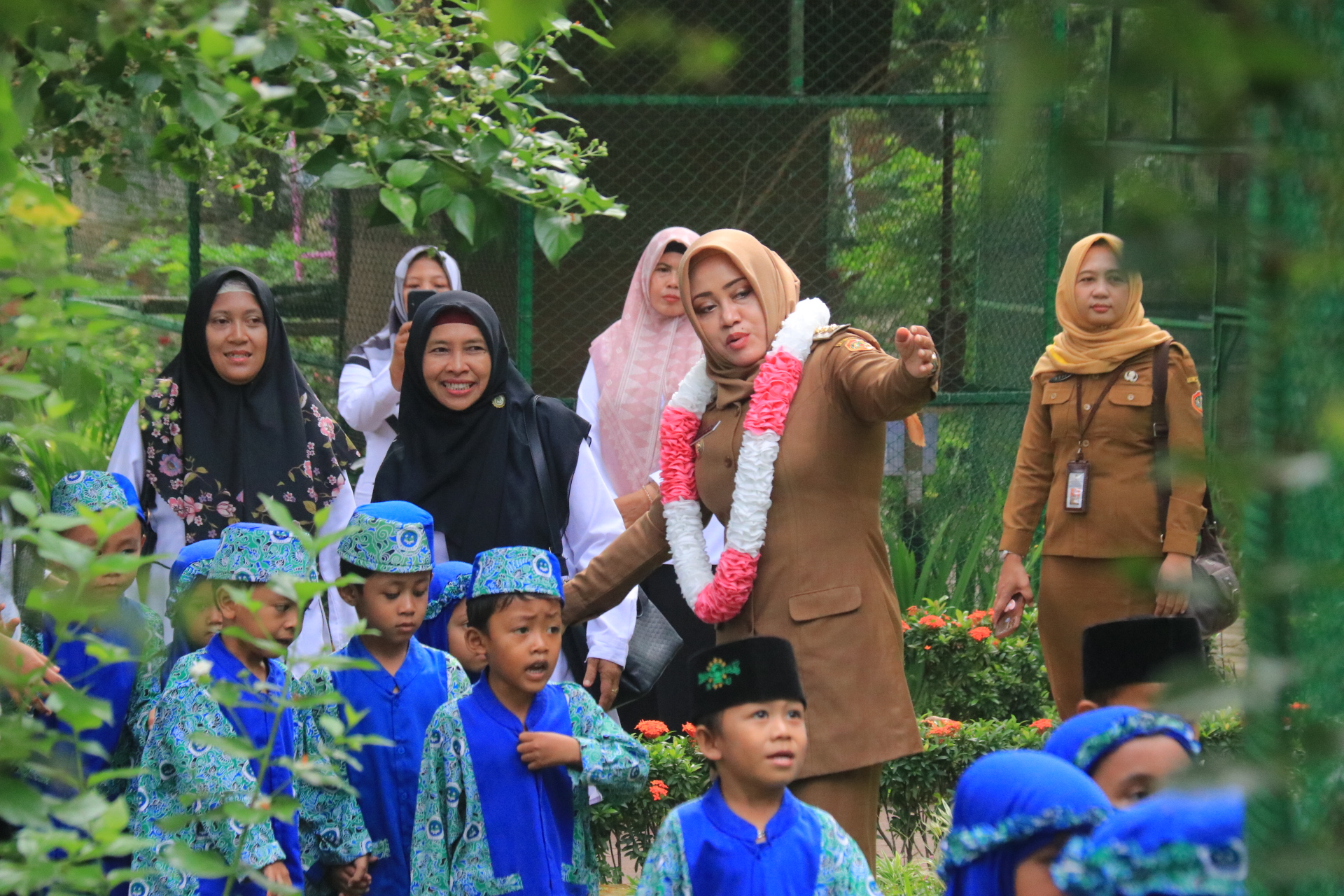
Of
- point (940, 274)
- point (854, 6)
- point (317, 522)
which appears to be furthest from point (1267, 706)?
point (854, 6)

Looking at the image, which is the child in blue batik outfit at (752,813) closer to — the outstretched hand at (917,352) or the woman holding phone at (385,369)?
the outstretched hand at (917,352)

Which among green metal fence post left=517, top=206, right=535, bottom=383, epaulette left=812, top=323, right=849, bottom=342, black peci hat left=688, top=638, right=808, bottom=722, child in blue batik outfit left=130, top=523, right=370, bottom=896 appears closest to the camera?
black peci hat left=688, top=638, right=808, bottom=722

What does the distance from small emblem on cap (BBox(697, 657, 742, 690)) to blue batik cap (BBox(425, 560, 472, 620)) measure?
1120 millimetres

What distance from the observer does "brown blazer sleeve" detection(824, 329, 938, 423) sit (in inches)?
119

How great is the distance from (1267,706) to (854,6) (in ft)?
25.1

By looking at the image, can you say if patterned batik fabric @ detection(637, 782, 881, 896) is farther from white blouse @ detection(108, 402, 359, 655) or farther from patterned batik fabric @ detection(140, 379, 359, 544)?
patterned batik fabric @ detection(140, 379, 359, 544)

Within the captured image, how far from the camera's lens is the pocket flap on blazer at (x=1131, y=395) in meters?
4.66

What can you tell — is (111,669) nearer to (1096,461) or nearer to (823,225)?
(1096,461)

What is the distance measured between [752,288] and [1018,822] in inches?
66.7

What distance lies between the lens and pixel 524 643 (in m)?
3.26

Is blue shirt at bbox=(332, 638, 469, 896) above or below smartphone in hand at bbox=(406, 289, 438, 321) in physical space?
below

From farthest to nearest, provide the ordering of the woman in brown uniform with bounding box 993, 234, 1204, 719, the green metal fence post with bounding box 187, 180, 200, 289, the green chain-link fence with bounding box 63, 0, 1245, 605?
the green metal fence post with bounding box 187, 180, 200, 289, the green chain-link fence with bounding box 63, 0, 1245, 605, the woman in brown uniform with bounding box 993, 234, 1204, 719

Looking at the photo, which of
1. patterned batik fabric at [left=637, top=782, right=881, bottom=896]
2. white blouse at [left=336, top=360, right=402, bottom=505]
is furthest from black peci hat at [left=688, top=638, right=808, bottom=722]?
white blouse at [left=336, top=360, right=402, bottom=505]

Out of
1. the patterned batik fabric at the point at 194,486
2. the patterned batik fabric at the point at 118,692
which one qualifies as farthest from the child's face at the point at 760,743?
the patterned batik fabric at the point at 194,486
